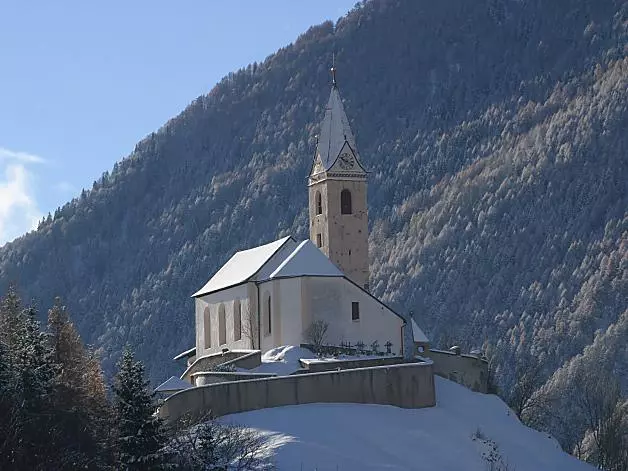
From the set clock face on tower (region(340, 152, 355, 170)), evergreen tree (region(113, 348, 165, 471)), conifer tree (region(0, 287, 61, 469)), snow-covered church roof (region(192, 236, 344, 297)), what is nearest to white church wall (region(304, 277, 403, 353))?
snow-covered church roof (region(192, 236, 344, 297))

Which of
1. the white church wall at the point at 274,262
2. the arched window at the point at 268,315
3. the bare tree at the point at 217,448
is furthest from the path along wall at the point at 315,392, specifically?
the white church wall at the point at 274,262

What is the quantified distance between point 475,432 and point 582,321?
372ft

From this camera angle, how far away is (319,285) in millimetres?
78500

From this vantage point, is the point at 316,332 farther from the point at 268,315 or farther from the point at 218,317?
the point at 218,317

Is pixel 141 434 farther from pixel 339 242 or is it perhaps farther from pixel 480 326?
pixel 480 326

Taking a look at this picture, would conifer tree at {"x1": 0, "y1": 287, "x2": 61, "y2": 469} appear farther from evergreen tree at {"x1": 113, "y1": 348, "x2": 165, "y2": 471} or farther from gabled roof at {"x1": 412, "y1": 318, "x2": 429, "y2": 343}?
gabled roof at {"x1": 412, "y1": 318, "x2": 429, "y2": 343}

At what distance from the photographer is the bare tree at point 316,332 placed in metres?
76.6

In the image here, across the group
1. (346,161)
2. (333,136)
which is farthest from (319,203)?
(333,136)

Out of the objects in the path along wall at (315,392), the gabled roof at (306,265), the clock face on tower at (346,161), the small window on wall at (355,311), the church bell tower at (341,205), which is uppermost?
the clock face on tower at (346,161)

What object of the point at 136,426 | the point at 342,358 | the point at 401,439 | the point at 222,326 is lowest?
the point at 401,439

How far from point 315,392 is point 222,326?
914 inches

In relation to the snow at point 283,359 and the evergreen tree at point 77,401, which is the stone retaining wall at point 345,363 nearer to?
the snow at point 283,359

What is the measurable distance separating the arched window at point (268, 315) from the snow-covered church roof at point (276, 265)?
1196mm

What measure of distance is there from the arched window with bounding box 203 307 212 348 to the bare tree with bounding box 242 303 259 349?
601cm
